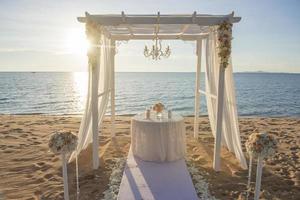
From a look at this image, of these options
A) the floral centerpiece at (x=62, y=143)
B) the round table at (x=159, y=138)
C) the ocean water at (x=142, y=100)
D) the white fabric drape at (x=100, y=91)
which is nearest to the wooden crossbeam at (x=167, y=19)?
the white fabric drape at (x=100, y=91)

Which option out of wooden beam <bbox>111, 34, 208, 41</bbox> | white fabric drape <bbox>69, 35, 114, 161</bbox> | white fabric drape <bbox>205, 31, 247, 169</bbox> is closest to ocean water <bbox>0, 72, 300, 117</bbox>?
wooden beam <bbox>111, 34, 208, 41</bbox>

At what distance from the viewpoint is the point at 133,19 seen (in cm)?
609

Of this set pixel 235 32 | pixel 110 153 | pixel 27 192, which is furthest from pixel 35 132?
pixel 235 32

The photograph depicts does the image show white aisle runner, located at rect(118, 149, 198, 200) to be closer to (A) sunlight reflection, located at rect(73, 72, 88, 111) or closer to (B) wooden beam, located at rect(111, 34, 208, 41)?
(A) sunlight reflection, located at rect(73, 72, 88, 111)

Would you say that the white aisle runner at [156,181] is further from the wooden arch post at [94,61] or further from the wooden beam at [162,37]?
the wooden beam at [162,37]

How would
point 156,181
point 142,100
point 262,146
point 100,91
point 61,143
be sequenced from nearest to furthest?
point 262,146
point 61,143
point 156,181
point 100,91
point 142,100

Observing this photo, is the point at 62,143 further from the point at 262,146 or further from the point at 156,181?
the point at 262,146

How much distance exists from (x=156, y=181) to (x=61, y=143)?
2152mm

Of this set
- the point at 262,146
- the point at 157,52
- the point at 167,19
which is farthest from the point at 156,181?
the point at 157,52

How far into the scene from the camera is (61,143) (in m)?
4.34

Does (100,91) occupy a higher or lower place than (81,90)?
higher

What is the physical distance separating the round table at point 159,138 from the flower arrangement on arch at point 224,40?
6.10ft

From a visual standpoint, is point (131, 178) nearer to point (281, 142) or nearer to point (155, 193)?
point (155, 193)

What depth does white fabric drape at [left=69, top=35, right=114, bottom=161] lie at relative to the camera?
279 inches
